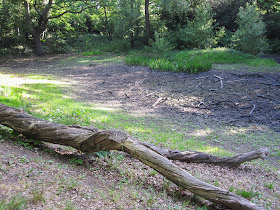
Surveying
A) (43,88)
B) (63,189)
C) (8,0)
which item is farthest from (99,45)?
(63,189)

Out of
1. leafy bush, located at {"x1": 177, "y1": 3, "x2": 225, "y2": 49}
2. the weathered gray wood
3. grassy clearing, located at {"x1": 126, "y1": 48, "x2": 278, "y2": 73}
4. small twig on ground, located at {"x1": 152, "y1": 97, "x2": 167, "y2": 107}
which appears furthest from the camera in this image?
leafy bush, located at {"x1": 177, "y1": 3, "x2": 225, "y2": 49}

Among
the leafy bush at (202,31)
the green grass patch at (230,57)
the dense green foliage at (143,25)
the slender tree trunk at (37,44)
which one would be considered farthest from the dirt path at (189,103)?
the leafy bush at (202,31)

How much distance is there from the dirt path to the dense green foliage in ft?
17.7

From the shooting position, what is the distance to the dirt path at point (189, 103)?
11.6 feet

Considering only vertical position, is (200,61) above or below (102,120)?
above

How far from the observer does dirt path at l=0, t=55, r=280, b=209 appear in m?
3.54

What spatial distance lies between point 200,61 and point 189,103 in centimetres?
541

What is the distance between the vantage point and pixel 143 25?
75.4 feet

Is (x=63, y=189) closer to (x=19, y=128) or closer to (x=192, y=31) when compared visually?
(x=19, y=128)

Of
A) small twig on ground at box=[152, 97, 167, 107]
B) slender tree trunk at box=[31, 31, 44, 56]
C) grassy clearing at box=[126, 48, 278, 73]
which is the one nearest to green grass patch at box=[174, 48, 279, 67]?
grassy clearing at box=[126, 48, 278, 73]

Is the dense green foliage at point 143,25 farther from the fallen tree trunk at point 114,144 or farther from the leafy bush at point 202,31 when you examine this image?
the fallen tree trunk at point 114,144

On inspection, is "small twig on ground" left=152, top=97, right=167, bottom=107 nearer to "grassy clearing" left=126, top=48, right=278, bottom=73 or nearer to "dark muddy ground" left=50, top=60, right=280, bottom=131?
"dark muddy ground" left=50, top=60, right=280, bottom=131

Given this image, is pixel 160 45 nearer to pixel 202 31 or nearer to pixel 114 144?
pixel 202 31

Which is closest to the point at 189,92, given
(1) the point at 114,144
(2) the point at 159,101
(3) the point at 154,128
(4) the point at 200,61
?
(2) the point at 159,101
